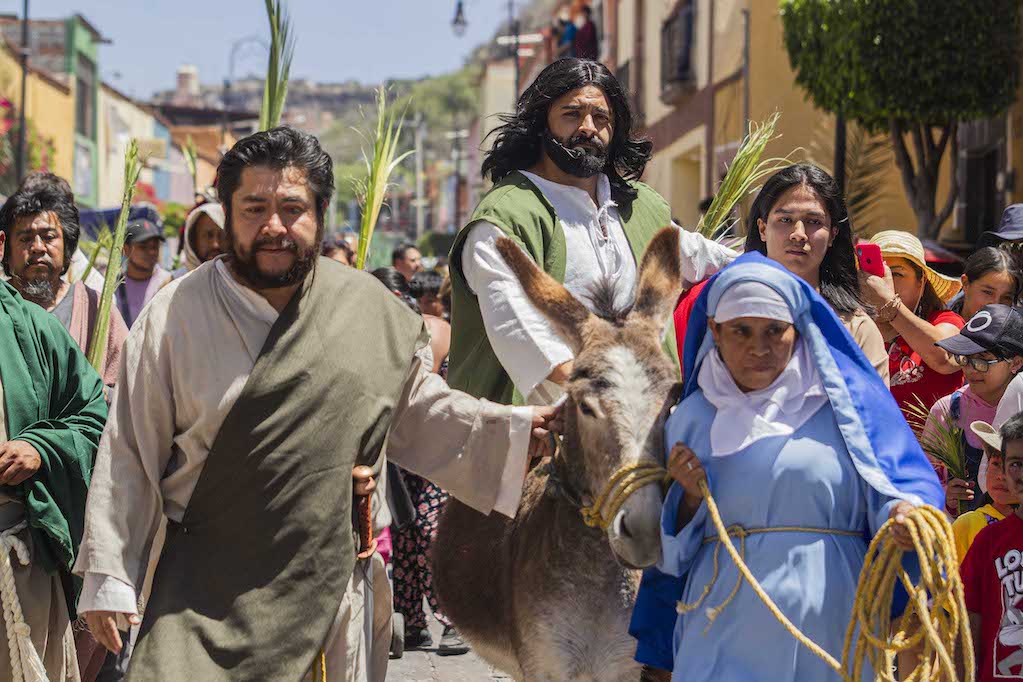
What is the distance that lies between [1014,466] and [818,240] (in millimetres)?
1034

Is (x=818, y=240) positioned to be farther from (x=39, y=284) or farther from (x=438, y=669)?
(x=438, y=669)

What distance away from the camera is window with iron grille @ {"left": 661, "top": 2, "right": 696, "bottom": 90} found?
25.2m

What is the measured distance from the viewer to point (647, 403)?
4414mm

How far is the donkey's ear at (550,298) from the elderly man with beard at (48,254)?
253 cm

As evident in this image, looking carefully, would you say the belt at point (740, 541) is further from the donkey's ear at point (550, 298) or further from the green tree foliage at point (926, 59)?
the green tree foliage at point (926, 59)

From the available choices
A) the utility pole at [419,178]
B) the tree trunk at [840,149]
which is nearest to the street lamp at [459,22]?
the utility pole at [419,178]

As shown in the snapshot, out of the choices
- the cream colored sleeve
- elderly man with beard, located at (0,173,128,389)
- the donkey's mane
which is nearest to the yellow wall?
elderly man with beard, located at (0,173,128,389)

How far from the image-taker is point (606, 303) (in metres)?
4.74

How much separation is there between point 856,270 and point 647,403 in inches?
57.2

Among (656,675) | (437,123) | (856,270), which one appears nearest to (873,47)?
(856,270)

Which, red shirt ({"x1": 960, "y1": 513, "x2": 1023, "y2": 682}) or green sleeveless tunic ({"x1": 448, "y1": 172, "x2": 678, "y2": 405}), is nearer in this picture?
red shirt ({"x1": 960, "y1": 513, "x2": 1023, "y2": 682})

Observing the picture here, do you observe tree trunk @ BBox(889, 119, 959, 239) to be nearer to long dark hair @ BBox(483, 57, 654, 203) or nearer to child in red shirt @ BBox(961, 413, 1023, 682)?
long dark hair @ BBox(483, 57, 654, 203)

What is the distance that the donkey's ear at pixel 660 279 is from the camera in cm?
471

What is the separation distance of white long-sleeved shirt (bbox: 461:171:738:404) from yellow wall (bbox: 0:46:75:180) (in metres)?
34.5
